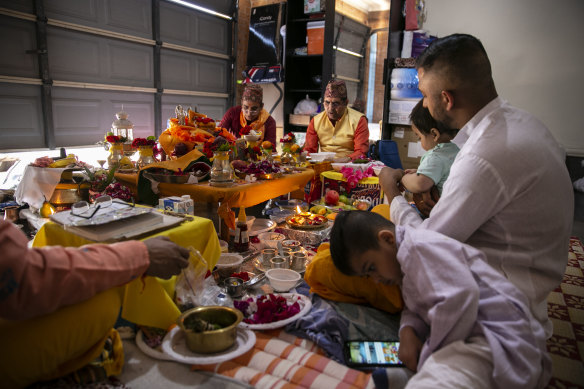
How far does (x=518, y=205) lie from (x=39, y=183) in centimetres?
313

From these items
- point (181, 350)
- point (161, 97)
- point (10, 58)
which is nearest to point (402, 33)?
point (161, 97)

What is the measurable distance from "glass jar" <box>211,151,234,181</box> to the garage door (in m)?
2.95

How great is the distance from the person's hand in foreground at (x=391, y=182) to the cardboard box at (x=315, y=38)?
4.45m

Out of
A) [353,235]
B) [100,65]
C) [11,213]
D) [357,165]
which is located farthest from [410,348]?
[100,65]

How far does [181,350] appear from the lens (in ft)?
4.91

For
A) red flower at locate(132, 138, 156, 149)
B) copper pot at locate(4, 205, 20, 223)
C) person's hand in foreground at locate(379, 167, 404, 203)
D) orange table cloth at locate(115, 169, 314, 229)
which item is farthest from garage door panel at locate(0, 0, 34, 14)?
person's hand in foreground at locate(379, 167, 404, 203)

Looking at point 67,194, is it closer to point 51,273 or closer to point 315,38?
Answer: point 51,273

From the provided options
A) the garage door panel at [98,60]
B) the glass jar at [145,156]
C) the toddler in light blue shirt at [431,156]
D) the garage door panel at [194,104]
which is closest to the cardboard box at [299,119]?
the garage door panel at [194,104]

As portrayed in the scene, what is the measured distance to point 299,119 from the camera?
6.89 metres

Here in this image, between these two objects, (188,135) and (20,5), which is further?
(20,5)

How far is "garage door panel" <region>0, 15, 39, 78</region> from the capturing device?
14.5 ft

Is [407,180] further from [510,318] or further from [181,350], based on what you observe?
[181,350]

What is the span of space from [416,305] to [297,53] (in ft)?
19.6

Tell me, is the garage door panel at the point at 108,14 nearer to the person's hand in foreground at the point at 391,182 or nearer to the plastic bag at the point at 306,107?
the plastic bag at the point at 306,107
